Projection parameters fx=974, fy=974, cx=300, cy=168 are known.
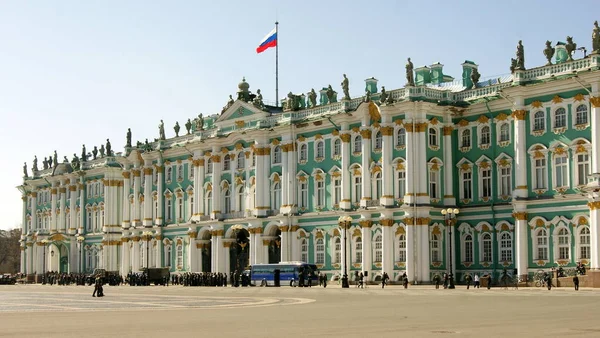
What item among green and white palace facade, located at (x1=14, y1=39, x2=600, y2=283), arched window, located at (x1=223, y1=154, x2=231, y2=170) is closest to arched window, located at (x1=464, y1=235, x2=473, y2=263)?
green and white palace facade, located at (x1=14, y1=39, x2=600, y2=283)

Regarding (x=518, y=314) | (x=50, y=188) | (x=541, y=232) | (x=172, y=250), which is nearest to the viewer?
(x=518, y=314)

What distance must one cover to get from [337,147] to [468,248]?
1464cm

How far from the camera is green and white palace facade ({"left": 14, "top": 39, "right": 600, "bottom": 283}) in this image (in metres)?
65.9

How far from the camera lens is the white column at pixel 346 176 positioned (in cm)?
7856

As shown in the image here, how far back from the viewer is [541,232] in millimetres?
67062

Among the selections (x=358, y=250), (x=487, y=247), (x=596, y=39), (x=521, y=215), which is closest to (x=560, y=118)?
(x=596, y=39)

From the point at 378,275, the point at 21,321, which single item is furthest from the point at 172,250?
the point at 21,321

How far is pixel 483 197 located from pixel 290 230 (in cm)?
1895

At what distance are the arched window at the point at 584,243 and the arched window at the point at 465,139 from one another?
1230 centimetres

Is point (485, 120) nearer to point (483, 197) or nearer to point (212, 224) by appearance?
point (483, 197)

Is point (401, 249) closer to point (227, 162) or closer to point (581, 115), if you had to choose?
point (581, 115)

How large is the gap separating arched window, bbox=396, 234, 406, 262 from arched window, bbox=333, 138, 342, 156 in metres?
9.77

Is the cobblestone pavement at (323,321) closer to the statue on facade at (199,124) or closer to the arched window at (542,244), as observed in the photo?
the arched window at (542,244)

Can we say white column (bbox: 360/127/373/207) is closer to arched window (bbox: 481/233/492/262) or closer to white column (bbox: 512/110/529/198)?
arched window (bbox: 481/233/492/262)
